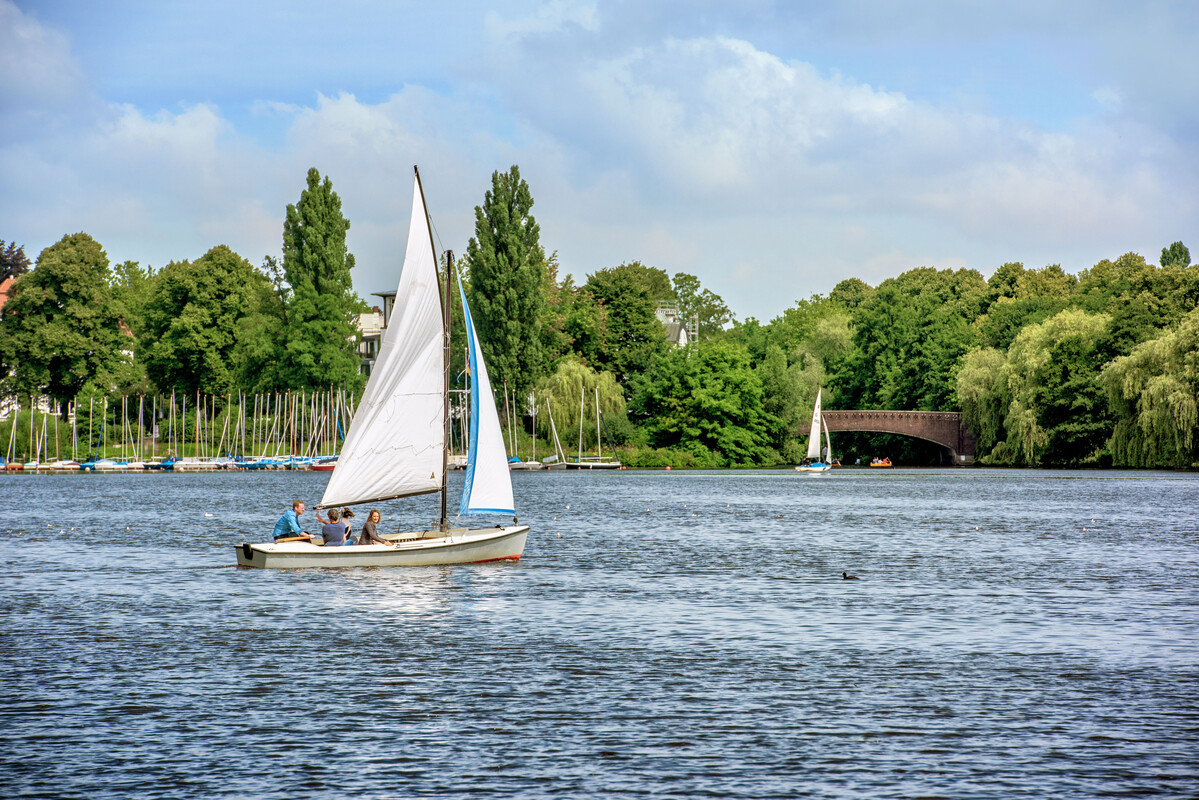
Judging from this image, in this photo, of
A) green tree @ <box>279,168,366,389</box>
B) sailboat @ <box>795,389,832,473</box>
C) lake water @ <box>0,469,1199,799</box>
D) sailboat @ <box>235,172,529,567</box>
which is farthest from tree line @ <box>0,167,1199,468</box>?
sailboat @ <box>235,172,529,567</box>

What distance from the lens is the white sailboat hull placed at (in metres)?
36.5

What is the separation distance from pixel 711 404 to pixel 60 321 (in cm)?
6346

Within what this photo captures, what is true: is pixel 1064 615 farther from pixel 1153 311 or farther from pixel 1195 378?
pixel 1153 311

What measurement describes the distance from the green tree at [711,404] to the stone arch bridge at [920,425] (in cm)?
775

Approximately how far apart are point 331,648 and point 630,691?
6.92m

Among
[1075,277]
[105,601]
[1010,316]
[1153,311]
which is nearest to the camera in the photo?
[105,601]

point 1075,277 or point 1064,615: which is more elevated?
point 1075,277

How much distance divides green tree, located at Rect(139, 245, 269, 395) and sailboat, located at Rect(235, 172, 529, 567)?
97.4 metres

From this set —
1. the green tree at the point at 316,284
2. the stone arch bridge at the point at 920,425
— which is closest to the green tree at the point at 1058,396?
the stone arch bridge at the point at 920,425

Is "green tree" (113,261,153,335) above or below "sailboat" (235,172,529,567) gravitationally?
above

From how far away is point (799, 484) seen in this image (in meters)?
102

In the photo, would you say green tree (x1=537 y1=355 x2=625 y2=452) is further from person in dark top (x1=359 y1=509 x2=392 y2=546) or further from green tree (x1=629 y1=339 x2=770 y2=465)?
person in dark top (x1=359 y1=509 x2=392 y2=546)

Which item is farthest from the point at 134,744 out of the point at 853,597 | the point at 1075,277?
the point at 1075,277

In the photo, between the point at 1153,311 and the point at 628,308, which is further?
the point at 628,308
